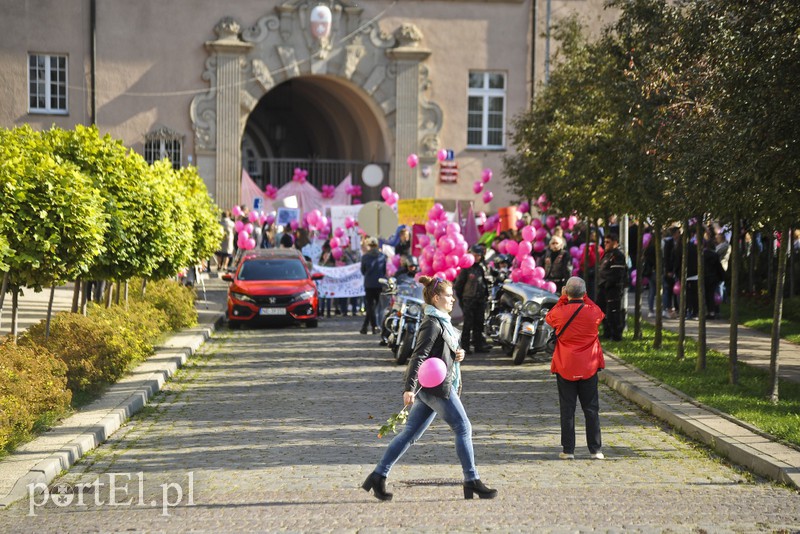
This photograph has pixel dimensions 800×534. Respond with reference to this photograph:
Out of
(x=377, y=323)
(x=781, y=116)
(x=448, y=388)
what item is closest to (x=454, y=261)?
(x=377, y=323)

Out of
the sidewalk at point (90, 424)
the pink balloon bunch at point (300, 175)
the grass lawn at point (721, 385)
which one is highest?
the pink balloon bunch at point (300, 175)

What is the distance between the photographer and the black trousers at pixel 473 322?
19.5 metres

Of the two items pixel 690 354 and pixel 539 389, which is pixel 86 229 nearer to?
pixel 539 389

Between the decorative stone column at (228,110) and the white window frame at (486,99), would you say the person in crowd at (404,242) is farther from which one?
the white window frame at (486,99)

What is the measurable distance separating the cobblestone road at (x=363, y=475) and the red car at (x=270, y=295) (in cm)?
856

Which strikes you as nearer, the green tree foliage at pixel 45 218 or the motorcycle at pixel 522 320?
the green tree foliage at pixel 45 218

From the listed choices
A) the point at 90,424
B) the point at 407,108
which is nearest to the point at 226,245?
the point at 407,108

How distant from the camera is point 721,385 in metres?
14.7

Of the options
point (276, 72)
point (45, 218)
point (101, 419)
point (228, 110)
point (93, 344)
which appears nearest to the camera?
point (101, 419)

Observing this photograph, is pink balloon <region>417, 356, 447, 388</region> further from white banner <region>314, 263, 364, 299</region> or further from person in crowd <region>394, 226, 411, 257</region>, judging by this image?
white banner <region>314, 263, 364, 299</region>

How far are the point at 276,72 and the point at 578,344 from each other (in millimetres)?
29306

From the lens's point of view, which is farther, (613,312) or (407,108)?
(407,108)

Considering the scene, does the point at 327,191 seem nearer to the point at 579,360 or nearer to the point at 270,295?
the point at 270,295

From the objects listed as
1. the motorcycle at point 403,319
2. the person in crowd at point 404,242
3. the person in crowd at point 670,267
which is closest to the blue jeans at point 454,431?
the motorcycle at point 403,319
